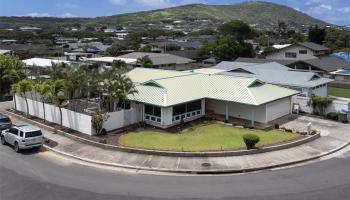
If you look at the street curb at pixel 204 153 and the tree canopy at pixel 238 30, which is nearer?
the street curb at pixel 204 153

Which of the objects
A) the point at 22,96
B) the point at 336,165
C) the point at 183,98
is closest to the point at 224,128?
the point at 183,98

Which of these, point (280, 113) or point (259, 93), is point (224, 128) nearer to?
point (259, 93)

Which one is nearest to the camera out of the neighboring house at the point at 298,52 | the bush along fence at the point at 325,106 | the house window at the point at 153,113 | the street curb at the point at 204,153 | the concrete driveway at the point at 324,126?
the street curb at the point at 204,153

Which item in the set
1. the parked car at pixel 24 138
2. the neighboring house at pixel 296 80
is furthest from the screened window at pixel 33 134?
the neighboring house at pixel 296 80

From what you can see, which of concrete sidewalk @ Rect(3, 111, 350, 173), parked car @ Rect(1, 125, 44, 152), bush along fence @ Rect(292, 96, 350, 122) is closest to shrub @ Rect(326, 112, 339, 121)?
bush along fence @ Rect(292, 96, 350, 122)

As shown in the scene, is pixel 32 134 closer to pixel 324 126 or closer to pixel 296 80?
pixel 324 126

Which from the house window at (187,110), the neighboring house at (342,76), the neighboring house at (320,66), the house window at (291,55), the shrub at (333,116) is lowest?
the shrub at (333,116)

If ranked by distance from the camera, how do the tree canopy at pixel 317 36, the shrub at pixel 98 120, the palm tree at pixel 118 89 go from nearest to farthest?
the shrub at pixel 98 120
the palm tree at pixel 118 89
the tree canopy at pixel 317 36

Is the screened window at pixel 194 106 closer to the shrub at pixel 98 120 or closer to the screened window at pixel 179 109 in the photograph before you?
the screened window at pixel 179 109
